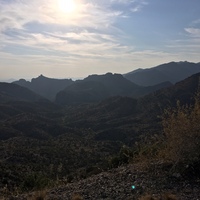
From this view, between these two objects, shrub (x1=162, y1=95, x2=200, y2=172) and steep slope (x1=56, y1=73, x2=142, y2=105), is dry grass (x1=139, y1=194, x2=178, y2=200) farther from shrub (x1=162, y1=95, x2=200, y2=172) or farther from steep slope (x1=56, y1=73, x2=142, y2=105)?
steep slope (x1=56, y1=73, x2=142, y2=105)

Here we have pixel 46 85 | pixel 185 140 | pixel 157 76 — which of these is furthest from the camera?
pixel 157 76

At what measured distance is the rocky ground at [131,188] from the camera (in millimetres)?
6346

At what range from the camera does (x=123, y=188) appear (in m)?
6.79

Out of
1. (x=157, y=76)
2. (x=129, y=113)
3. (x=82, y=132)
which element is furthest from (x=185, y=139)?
(x=157, y=76)

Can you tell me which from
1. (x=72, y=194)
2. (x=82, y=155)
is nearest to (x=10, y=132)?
(x=82, y=155)

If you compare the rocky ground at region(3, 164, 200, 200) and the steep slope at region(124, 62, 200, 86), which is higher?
the steep slope at region(124, 62, 200, 86)

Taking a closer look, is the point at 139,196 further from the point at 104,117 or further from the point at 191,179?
the point at 104,117

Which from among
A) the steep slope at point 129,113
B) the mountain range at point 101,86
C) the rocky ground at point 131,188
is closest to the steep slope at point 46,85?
the mountain range at point 101,86

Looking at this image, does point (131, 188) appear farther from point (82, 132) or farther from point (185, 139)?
point (82, 132)

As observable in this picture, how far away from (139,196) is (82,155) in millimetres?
28841

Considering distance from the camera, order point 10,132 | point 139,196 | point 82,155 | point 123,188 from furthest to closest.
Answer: point 10,132, point 82,155, point 123,188, point 139,196

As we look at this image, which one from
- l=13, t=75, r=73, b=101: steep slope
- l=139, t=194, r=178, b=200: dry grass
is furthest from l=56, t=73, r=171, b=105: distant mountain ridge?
l=139, t=194, r=178, b=200: dry grass

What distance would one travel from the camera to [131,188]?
264 inches

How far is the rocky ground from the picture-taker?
635 centimetres
